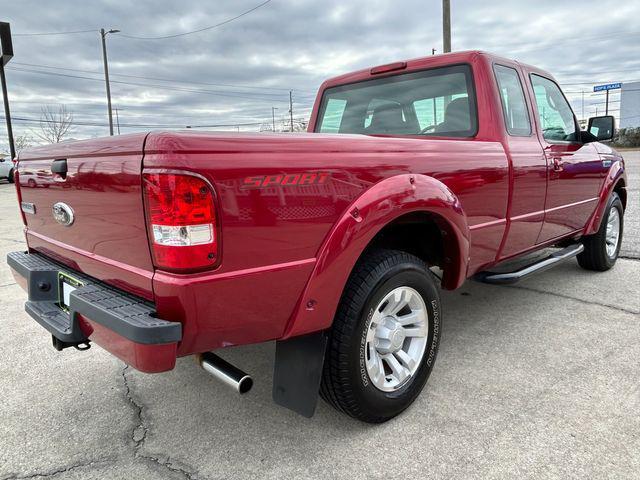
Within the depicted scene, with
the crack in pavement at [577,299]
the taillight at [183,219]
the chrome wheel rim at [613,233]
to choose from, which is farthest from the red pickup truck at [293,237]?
the chrome wheel rim at [613,233]

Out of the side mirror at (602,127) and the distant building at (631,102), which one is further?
the distant building at (631,102)

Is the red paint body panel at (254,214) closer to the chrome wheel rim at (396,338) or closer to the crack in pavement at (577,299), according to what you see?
the chrome wheel rim at (396,338)

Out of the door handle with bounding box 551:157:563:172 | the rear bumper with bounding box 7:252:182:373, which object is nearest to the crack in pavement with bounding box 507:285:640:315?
the door handle with bounding box 551:157:563:172

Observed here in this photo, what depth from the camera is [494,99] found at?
10.4ft

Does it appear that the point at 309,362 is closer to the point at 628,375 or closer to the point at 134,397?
the point at 134,397

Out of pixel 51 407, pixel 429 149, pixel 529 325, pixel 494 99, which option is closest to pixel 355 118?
pixel 494 99

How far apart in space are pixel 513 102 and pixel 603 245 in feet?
7.39

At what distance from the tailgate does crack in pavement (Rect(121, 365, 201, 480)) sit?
2.69 ft

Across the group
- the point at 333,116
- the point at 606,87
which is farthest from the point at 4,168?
the point at 606,87

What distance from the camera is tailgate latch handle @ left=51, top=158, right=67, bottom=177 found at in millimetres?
2184

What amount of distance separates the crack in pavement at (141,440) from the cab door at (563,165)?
2.98 m

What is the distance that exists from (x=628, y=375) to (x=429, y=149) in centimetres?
177

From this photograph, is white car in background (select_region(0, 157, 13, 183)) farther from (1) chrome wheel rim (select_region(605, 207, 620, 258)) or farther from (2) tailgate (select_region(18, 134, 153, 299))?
(1) chrome wheel rim (select_region(605, 207, 620, 258))

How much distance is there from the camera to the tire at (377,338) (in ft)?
7.02
